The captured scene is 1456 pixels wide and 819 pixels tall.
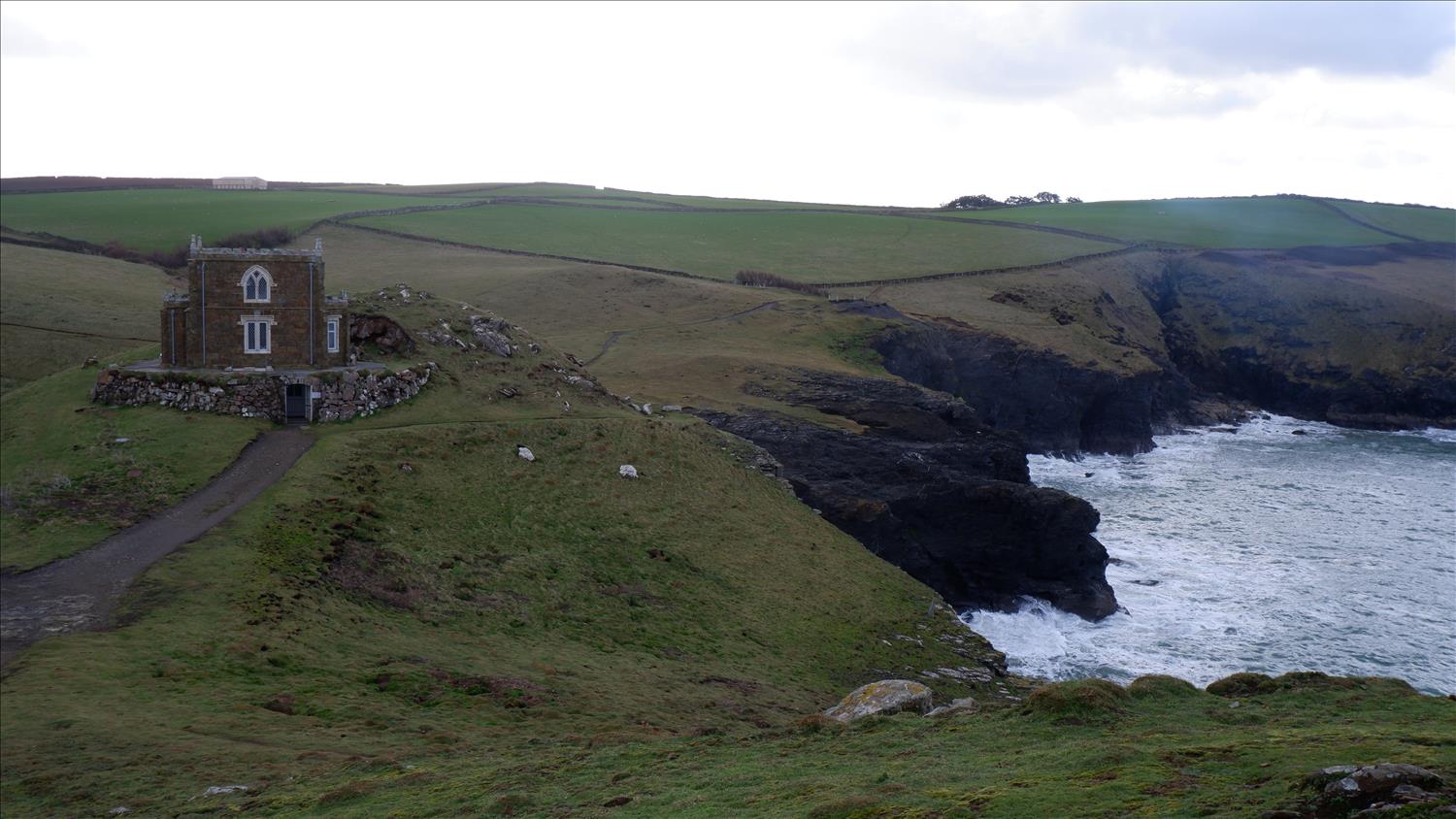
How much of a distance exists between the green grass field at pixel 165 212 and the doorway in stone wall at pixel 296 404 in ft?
227

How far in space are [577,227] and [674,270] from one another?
87.6 ft

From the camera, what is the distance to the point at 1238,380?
4350 inches

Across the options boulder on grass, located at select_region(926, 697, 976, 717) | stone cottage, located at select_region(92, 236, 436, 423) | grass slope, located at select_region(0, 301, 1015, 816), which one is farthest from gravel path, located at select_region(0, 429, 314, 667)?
boulder on grass, located at select_region(926, 697, 976, 717)

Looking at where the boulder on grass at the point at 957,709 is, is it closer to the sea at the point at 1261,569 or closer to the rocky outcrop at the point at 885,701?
the rocky outcrop at the point at 885,701

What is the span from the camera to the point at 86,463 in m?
36.5

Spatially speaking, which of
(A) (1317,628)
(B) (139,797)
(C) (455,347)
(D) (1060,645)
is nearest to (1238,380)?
(A) (1317,628)

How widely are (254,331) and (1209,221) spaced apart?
137160mm

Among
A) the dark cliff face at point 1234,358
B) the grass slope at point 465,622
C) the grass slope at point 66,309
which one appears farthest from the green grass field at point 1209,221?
the grass slope at point 465,622

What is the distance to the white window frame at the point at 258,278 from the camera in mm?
44406

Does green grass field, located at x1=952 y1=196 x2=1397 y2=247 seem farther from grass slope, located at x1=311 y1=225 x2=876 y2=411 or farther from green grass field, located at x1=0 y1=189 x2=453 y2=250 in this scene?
green grass field, located at x1=0 y1=189 x2=453 y2=250

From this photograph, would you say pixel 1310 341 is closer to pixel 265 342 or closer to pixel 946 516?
pixel 946 516

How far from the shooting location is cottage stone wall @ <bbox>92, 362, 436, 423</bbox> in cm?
4191

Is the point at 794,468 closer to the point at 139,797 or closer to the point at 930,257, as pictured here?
the point at 139,797

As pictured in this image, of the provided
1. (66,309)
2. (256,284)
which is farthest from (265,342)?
(66,309)
